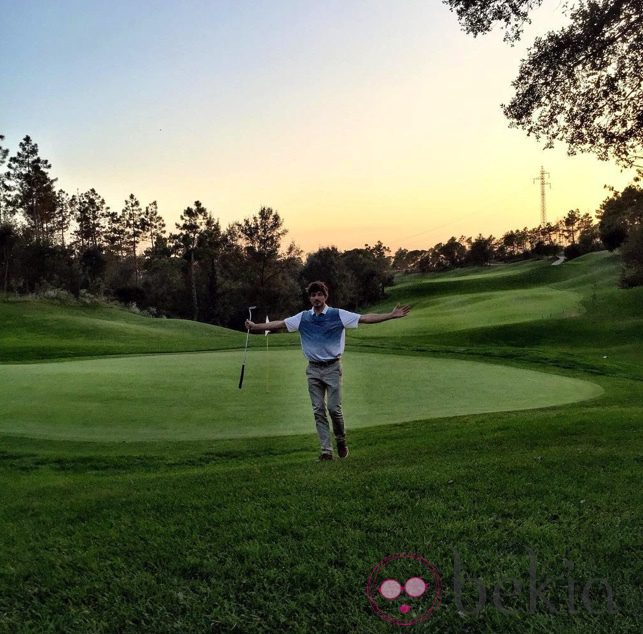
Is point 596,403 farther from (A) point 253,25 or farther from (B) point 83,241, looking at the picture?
(B) point 83,241

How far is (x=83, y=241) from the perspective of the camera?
82.2 m

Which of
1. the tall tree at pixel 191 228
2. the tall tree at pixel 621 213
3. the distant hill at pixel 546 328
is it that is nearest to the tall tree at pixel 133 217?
the tall tree at pixel 191 228

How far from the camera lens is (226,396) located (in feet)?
35.7

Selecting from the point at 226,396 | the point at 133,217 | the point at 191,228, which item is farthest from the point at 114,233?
the point at 226,396

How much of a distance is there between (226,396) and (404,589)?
8.03 metres

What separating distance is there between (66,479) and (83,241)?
274 feet

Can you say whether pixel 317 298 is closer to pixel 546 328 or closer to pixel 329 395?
pixel 329 395

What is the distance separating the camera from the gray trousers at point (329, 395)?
6.95 m

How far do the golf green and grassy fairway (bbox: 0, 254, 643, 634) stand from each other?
82 mm

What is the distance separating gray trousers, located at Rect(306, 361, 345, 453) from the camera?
274 inches

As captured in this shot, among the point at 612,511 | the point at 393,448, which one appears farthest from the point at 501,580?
the point at 393,448

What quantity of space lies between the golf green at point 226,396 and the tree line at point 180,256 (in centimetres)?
2881

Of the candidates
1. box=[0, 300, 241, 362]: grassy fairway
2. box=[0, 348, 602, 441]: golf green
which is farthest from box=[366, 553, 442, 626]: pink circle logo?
box=[0, 300, 241, 362]: grassy fairway

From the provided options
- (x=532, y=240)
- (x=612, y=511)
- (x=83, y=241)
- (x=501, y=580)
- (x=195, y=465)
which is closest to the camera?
(x=501, y=580)
